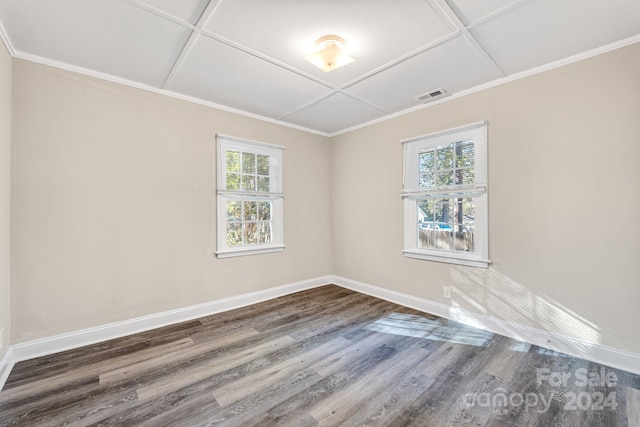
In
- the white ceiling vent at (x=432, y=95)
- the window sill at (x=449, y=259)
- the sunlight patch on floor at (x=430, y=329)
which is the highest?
the white ceiling vent at (x=432, y=95)

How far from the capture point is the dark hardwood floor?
1.70 meters

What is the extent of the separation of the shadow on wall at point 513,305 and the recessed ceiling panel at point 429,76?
195 cm

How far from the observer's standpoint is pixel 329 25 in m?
1.96

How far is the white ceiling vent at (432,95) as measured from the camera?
2.99 metres

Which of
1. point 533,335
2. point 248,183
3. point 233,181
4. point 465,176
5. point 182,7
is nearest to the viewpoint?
point 182,7

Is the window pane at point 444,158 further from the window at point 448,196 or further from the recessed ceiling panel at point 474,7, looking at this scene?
the recessed ceiling panel at point 474,7

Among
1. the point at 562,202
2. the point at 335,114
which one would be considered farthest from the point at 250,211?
the point at 562,202

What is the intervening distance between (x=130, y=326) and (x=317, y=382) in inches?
81.0

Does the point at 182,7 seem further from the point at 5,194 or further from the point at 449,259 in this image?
the point at 449,259

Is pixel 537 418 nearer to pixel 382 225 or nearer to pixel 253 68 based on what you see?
pixel 382 225

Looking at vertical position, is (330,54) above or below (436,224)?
above

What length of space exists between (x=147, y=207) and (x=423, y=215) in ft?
10.5

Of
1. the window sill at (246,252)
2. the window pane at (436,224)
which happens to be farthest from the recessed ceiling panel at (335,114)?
the window sill at (246,252)

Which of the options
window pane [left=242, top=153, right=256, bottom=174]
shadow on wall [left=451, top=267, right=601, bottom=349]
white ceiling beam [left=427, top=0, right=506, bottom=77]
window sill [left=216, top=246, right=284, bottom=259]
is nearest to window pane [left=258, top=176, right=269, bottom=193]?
window pane [left=242, top=153, right=256, bottom=174]
